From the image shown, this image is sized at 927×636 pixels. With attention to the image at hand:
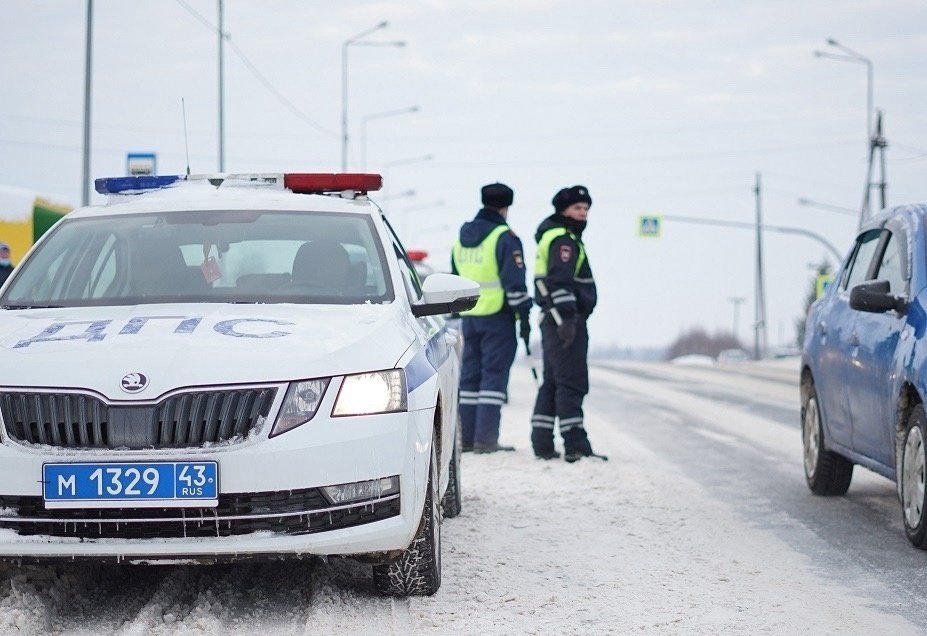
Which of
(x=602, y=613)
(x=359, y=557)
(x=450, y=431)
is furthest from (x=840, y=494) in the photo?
(x=359, y=557)

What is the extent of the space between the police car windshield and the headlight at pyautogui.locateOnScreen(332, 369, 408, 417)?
0.89m

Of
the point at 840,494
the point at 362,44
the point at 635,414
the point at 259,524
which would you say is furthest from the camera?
the point at 362,44

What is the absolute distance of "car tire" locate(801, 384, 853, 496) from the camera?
31.2 ft

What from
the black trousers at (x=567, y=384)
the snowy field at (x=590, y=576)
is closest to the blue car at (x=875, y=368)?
the snowy field at (x=590, y=576)

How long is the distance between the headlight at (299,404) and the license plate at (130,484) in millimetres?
283

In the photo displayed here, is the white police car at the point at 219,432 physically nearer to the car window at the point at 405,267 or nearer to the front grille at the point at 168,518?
the front grille at the point at 168,518

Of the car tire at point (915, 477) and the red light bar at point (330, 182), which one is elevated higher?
the red light bar at point (330, 182)

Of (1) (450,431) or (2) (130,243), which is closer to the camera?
(2) (130,243)

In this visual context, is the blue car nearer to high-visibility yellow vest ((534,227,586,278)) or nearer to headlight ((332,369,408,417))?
high-visibility yellow vest ((534,227,586,278))

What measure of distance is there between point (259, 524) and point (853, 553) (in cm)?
334

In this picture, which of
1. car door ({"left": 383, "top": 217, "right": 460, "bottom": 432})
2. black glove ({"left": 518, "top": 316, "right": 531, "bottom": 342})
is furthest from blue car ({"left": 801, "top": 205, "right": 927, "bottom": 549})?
black glove ({"left": 518, "top": 316, "right": 531, "bottom": 342})

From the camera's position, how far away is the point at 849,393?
8.80 m

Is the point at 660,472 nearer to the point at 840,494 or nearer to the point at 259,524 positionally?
the point at 840,494

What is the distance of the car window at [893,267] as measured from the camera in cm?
830
